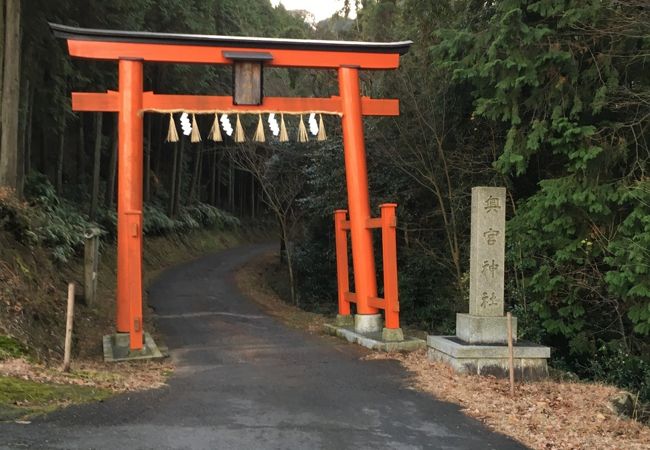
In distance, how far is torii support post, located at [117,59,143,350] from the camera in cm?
904

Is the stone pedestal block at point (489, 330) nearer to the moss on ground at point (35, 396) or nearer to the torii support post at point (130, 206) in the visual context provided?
the moss on ground at point (35, 396)

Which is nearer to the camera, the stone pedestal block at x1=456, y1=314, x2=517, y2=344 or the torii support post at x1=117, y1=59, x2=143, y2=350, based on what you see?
the stone pedestal block at x1=456, y1=314, x2=517, y2=344

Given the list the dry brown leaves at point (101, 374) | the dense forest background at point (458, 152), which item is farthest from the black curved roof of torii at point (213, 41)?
the dry brown leaves at point (101, 374)

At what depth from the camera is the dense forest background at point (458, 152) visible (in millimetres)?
9023

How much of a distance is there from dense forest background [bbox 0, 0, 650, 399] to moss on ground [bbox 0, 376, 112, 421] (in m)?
5.39

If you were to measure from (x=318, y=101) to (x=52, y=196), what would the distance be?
962 cm

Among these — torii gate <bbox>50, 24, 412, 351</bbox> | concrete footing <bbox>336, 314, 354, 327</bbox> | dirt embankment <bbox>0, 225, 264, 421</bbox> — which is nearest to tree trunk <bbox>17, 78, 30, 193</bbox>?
dirt embankment <bbox>0, 225, 264, 421</bbox>

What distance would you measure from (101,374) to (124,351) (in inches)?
79.5

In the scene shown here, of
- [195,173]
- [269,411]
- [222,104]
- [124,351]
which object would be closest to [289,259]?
[222,104]

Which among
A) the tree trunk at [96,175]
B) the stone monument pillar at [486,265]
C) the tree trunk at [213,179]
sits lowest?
the stone monument pillar at [486,265]

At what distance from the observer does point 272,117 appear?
36.2ft

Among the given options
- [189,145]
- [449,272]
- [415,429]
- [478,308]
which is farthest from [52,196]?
[189,145]

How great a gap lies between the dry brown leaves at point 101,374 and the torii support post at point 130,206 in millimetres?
856

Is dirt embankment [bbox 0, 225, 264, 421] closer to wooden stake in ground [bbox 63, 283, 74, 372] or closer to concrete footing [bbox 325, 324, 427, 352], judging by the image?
wooden stake in ground [bbox 63, 283, 74, 372]
